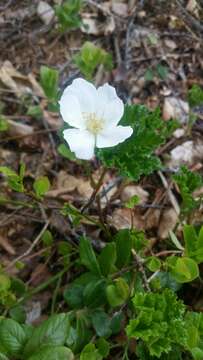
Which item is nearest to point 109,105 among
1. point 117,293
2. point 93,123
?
point 93,123

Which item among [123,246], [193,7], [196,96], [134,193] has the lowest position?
[134,193]

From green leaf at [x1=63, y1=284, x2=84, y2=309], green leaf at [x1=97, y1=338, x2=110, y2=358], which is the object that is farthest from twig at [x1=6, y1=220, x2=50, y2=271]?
green leaf at [x1=97, y1=338, x2=110, y2=358]

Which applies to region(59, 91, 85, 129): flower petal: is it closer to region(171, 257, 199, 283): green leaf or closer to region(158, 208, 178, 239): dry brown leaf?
region(171, 257, 199, 283): green leaf

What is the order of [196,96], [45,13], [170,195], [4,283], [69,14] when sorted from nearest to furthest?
[4,283] → [196,96] → [170,195] → [69,14] → [45,13]

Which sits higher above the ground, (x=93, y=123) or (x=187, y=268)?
(x=93, y=123)

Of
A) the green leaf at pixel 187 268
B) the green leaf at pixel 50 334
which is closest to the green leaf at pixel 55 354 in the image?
the green leaf at pixel 50 334

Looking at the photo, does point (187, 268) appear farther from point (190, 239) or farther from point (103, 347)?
point (103, 347)

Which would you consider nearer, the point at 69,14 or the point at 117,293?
the point at 117,293

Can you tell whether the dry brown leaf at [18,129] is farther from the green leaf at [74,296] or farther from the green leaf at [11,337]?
the green leaf at [11,337]

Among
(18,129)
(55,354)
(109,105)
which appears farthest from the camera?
(18,129)

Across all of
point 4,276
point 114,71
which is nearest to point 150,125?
point 4,276
